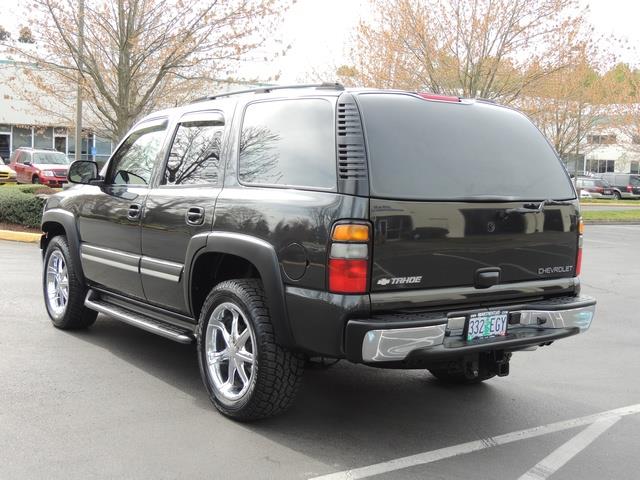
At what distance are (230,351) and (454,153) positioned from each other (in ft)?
5.88

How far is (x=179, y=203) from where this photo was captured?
16.0 feet

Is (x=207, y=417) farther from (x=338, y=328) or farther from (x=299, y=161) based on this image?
(x=299, y=161)

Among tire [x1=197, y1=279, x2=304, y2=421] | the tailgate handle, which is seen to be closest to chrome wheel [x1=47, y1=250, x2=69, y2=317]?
tire [x1=197, y1=279, x2=304, y2=421]

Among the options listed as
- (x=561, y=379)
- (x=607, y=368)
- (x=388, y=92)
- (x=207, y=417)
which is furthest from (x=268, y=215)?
(x=607, y=368)

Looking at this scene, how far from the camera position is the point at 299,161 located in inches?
164

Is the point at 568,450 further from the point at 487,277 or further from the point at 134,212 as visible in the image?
the point at 134,212

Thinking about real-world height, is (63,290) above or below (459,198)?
below

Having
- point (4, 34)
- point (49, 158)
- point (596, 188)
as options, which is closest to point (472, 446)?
point (4, 34)

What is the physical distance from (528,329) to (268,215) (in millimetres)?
1675

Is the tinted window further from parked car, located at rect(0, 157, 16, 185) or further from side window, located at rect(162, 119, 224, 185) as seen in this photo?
parked car, located at rect(0, 157, 16, 185)

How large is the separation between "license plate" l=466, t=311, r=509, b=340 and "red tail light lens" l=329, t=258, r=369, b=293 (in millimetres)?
700

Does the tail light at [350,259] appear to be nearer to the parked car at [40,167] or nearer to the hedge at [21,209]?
the hedge at [21,209]

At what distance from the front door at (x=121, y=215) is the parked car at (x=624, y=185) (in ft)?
149

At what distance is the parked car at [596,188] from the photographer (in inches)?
1762
